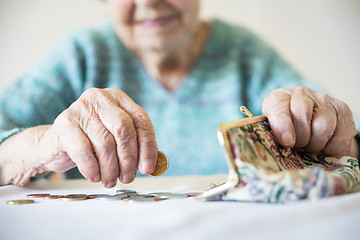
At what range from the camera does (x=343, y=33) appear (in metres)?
2.53

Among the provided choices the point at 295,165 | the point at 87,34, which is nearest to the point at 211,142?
the point at 87,34

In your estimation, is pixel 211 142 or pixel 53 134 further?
pixel 211 142

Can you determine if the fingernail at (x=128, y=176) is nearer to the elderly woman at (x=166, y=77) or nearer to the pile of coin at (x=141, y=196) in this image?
the pile of coin at (x=141, y=196)

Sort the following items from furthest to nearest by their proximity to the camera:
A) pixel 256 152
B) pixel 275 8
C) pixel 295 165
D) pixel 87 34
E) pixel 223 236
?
pixel 275 8, pixel 87 34, pixel 295 165, pixel 256 152, pixel 223 236

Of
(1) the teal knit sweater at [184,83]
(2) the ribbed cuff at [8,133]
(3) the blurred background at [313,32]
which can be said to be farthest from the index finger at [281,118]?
(3) the blurred background at [313,32]

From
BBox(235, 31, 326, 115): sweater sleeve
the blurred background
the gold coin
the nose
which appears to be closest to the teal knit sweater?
BBox(235, 31, 326, 115): sweater sleeve

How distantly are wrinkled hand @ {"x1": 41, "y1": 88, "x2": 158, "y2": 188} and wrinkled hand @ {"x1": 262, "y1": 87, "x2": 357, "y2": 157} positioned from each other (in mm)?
232

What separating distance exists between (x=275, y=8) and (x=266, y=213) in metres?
2.42

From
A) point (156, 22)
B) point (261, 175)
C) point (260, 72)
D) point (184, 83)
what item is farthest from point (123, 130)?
point (260, 72)

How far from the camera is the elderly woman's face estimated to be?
1.34 meters

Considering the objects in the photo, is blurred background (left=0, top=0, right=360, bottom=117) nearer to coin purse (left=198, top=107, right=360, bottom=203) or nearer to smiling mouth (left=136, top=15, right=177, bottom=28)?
smiling mouth (left=136, top=15, right=177, bottom=28)

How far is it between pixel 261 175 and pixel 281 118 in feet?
0.61

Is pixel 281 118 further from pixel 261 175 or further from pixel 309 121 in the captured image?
pixel 261 175

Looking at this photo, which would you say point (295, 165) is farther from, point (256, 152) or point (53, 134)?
point (53, 134)
